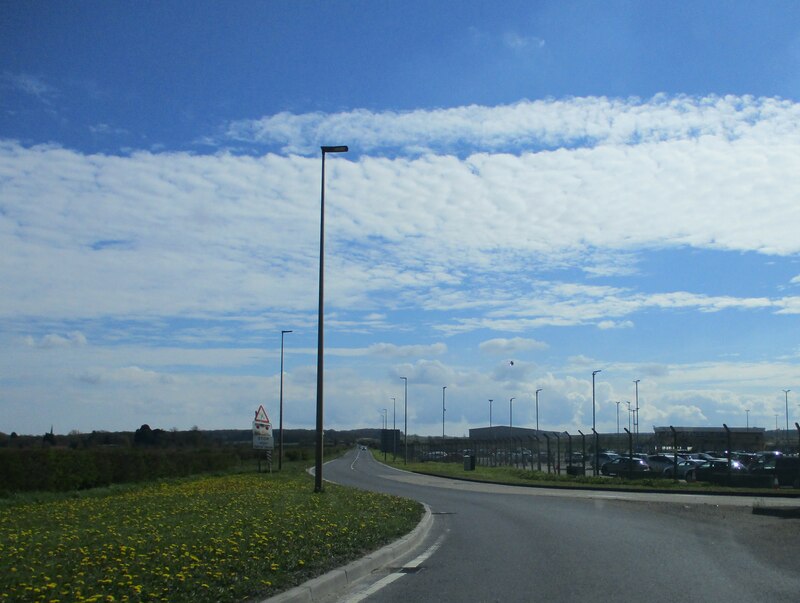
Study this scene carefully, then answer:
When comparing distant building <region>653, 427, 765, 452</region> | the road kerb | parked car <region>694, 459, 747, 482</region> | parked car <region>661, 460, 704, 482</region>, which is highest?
distant building <region>653, 427, 765, 452</region>

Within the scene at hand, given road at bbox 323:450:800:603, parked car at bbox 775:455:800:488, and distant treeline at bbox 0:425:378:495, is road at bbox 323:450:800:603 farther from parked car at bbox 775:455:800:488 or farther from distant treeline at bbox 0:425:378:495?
distant treeline at bbox 0:425:378:495

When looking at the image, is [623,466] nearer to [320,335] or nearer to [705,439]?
[705,439]

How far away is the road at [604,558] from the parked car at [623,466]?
20604 millimetres

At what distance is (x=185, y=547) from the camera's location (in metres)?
11.4

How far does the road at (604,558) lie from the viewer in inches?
388

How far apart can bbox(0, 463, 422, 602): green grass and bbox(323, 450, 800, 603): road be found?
111 cm

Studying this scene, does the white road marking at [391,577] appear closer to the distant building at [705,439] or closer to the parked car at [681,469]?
the distant building at [705,439]

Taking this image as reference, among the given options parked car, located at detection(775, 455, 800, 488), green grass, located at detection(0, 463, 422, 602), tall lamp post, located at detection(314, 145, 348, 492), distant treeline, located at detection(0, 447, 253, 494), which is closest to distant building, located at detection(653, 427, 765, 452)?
parked car, located at detection(775, 455, 800, 488)

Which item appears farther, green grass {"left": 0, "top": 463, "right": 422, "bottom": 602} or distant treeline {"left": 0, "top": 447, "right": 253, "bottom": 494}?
distant treeline {"left": 0, "top": 447, "right": 253, "bottom": 494}

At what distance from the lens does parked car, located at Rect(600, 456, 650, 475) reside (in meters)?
42.2

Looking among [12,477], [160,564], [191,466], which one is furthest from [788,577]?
[191,466]

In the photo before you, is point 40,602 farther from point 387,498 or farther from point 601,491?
point 601,491

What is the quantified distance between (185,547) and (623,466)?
36604 millimetres

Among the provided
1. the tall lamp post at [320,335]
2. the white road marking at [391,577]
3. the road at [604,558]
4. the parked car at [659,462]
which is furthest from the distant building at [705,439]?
the white road marking at [391,577]
